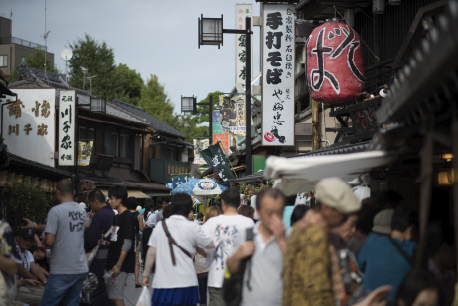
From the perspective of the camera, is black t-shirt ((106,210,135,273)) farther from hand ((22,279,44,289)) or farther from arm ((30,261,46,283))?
arm ((30,261,46,283))

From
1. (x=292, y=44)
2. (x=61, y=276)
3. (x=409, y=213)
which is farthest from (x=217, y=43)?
(x=409, y=213)

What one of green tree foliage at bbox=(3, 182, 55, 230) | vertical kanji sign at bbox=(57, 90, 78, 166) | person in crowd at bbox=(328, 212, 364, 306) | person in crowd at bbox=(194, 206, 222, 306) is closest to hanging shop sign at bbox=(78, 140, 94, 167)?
vertical kanji sign at bbox=(57, 90, 78, 166)

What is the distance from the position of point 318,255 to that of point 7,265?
3.50 m

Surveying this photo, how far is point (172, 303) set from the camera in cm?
659

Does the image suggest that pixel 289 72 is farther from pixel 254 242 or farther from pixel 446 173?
pixel 254 242

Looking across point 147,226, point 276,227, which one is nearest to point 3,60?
point 147,226

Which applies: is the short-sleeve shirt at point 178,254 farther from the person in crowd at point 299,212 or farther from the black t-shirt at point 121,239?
the black t-shirt at point 121,239

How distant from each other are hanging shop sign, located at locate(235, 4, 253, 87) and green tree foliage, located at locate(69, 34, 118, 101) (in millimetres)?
27110

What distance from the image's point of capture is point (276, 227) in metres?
4.60

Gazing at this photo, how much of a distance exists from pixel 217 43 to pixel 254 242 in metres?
14.6

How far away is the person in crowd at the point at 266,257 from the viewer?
15.0 ft

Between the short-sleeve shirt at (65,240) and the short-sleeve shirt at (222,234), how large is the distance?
1927 millimetres

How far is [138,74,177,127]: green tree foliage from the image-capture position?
178ft

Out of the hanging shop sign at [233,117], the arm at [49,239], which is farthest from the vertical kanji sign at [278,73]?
the arm at [49,239]
